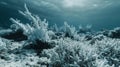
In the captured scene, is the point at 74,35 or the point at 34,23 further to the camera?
the point at 74,35

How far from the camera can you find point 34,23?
5.84 m

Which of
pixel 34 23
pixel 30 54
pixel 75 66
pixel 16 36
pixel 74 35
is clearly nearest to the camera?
pixel 75 66

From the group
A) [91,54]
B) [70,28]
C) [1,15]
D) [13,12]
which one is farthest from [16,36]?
[13,12]

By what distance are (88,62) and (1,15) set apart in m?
23.7

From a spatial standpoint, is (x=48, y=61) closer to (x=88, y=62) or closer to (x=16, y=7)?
(x=88, y=62)

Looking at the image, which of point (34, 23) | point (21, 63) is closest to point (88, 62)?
point (21, 63)

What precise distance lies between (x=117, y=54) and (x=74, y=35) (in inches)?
111

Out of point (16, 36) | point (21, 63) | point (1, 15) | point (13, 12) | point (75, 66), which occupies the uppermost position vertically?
point (13, 12)

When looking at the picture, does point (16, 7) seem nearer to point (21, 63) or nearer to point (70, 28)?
point (70, 28)

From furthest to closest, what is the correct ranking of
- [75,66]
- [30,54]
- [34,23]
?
[34,23], [30,54], [75,66]

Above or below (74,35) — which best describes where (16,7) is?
above


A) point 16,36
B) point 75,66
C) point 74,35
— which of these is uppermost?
point 16,36

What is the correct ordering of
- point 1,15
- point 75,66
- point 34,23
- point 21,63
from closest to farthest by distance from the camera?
point 75,66 < point 21,63 < point 34,23 < point 1,15

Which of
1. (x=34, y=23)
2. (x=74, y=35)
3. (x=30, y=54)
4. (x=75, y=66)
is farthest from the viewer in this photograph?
(x=74, y=35)
